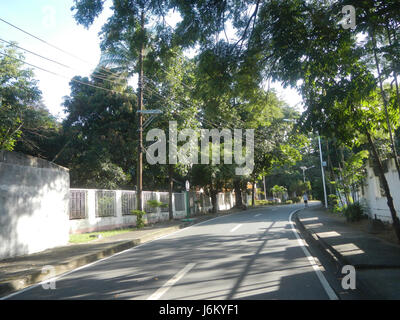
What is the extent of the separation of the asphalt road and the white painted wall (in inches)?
196

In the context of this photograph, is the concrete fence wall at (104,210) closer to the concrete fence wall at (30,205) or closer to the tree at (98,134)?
the tree at (98,134)

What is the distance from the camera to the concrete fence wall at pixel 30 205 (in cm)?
932

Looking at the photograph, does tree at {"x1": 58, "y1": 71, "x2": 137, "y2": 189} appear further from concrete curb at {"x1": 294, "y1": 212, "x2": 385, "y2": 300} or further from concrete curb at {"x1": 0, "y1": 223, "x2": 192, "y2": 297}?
concrete curb at {"x1": 294, "y1": 212, "x2": 385, "y2": 300}

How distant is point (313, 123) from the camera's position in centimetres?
943

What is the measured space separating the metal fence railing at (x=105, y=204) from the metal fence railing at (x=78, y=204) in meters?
1.03

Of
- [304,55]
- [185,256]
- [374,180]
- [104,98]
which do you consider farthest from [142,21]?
[104,98]

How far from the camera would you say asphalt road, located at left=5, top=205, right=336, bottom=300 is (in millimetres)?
5559

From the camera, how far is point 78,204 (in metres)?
15.9

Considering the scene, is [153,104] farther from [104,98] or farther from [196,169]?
[196,169]

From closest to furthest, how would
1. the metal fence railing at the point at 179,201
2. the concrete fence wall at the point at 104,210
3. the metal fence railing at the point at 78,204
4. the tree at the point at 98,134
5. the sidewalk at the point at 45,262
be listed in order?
the sidewalk at the point at 45,262, the metal fence railing at the point at 78,204, the concrete fence wall at the point at 104,210, the tree at the point at 98,134, the metal fence railing at the point at 179,201

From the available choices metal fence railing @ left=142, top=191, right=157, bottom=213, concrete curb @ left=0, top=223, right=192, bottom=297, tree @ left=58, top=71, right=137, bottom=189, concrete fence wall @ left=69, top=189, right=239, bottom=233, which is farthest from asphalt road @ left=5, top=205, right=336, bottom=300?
tree @ left=58, top=71, right=137, bottom=189

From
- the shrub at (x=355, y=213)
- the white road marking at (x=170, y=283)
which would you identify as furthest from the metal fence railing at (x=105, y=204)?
the shrub at (x=355, y=213)

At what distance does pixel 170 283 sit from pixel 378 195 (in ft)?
38.6

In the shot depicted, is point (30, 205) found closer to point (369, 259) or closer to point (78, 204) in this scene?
point (78, 204)
